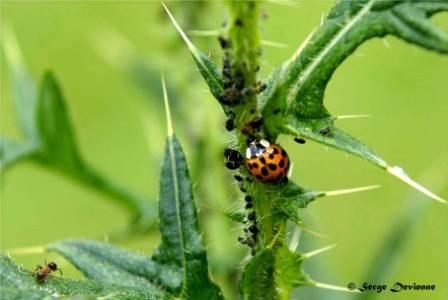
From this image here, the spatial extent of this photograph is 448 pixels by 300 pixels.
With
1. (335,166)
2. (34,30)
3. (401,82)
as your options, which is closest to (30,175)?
(34,30)

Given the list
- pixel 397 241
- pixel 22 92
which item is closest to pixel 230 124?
pixel 397 241

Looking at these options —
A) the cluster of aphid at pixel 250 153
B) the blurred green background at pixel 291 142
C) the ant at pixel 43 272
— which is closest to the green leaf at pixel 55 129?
the ant at pixel 43 272

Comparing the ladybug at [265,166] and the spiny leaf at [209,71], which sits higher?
the spiny leaf at [209,71]

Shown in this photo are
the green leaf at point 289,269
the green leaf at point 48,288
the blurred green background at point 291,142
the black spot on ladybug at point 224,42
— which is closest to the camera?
the green leaf at point 48,288

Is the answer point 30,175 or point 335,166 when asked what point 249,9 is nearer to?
point 335,166

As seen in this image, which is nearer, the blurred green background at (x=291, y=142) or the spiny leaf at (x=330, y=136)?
the spiny leaf at (x=330, y=136)

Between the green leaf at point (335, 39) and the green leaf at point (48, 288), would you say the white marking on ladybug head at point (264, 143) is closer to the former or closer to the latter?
the green leaf at point (335, 39)

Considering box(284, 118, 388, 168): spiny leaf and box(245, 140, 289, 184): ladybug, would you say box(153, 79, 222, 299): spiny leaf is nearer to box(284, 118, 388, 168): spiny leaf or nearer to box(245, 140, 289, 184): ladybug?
box(245, 140, 289, 184): ladybug
